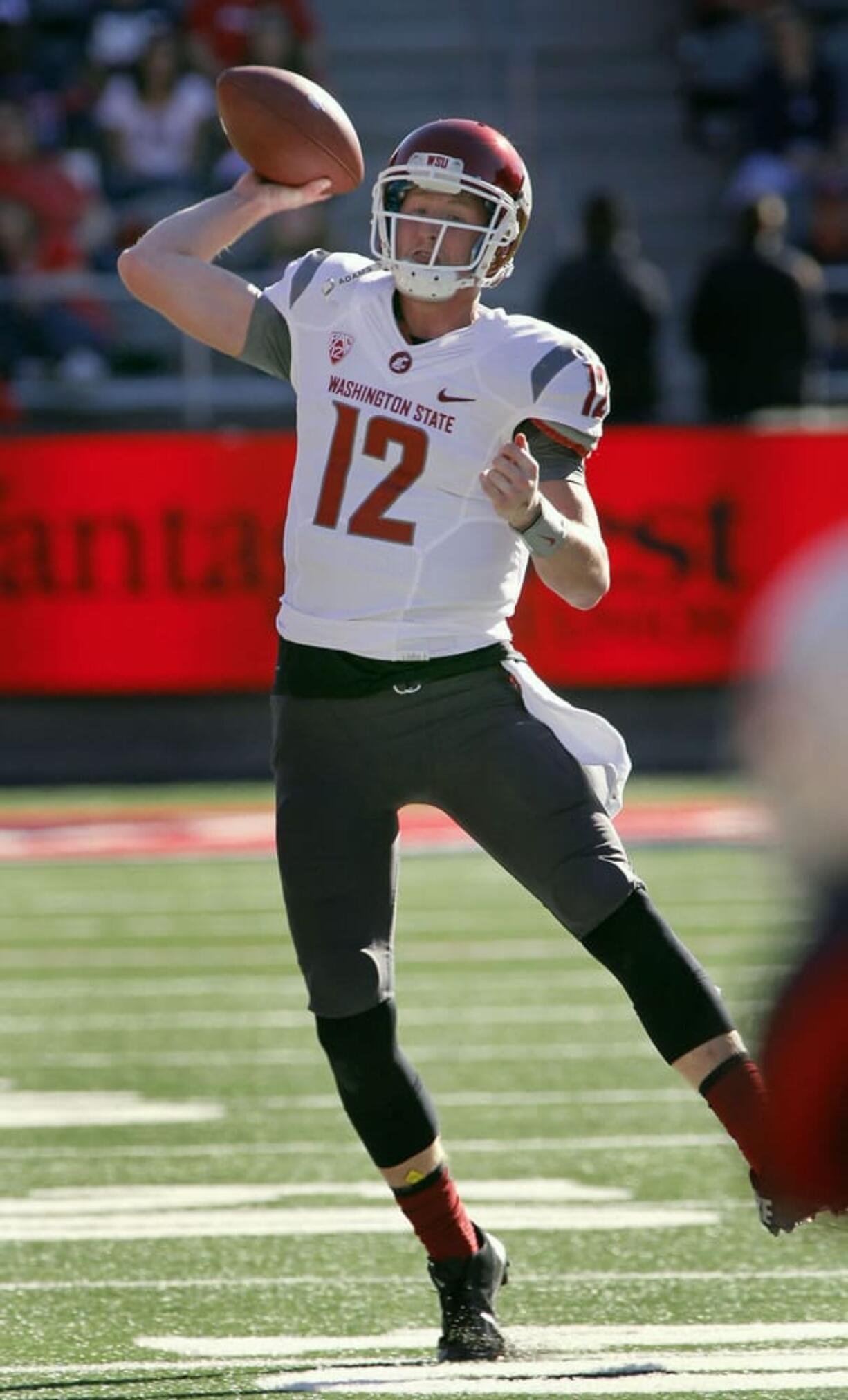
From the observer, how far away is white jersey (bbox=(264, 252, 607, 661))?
397 centimetres

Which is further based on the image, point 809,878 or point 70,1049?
point 70,1049

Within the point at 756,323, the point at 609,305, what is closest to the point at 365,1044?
the point at 609,305

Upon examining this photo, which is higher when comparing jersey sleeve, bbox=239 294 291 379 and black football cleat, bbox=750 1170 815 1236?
jersey sleeve, bbox=239 294 291 379

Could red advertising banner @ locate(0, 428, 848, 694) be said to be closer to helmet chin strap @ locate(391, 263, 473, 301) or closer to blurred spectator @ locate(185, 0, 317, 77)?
blurred spectator @ locate(185, 0, 317, 77)

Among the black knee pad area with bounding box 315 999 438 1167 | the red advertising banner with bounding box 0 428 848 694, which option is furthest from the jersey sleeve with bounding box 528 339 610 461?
the red advertising banner with bounding box 0 428 848 694

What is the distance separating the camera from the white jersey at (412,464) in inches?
156

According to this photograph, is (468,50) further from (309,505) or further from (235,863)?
(309,505)

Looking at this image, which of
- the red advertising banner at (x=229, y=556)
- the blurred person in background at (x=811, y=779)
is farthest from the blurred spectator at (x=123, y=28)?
the blurred person in background at (x=811, y=779)

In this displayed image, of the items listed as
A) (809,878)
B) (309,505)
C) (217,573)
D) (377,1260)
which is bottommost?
(217,573)

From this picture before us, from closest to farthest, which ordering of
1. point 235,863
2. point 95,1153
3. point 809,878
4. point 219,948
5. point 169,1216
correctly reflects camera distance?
point 809,878
point 169,1216
point 95,1153
point 219,948
point 235,863

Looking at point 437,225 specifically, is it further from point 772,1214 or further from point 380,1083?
point 772,1214

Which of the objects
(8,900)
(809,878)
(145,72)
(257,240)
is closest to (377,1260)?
(809,878)

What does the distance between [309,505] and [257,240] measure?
9.26m

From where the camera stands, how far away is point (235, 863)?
32.6ft
